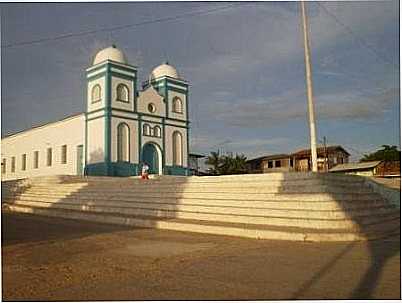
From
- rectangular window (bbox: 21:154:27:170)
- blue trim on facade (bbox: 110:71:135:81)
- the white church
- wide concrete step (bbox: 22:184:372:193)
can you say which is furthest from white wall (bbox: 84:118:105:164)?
wide concrete step (bbox: 22:184:372:193)

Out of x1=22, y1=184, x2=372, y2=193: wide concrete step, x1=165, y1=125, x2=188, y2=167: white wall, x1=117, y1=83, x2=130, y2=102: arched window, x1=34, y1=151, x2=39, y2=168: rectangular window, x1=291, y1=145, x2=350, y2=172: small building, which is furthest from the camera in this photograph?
x1=291, y1=145, x2=350, y2=172: small building

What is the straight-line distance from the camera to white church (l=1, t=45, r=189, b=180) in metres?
26.0

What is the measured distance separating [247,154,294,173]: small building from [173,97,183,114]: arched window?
1324 centimetres

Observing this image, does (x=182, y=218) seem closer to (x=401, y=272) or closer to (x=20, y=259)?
(x=20, y=259)

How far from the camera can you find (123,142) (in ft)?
87.8

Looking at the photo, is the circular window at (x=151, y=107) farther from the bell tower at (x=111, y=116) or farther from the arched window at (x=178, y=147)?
the arched window at (x=178, y=147)

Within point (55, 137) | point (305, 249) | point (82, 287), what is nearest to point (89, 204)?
point (305, 249)

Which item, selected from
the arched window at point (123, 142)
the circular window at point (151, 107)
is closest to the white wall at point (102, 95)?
the arched window at point (123, 142)

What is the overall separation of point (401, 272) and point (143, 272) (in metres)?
3.02

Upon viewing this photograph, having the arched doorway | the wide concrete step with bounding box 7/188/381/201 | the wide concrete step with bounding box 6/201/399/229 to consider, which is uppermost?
the arched doorway

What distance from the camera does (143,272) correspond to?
563 centimetres

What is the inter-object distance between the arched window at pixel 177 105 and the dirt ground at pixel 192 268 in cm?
2171

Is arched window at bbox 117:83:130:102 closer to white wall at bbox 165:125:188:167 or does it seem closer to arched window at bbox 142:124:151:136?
arched window at bbox 142:124:151:136

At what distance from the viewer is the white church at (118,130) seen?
85.4 feet
